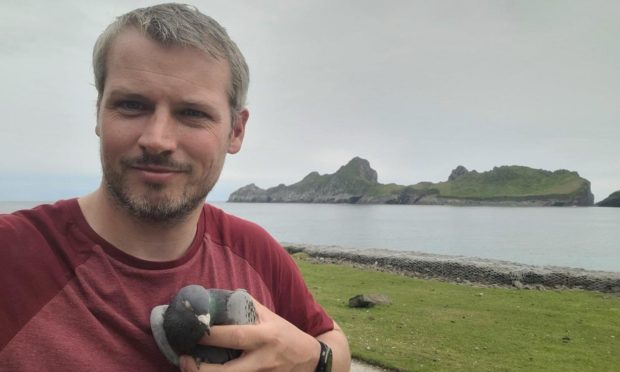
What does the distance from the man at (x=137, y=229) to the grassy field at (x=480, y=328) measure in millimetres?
8237

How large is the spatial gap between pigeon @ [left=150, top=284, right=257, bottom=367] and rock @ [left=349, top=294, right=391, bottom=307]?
506 inches

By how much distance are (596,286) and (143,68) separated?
25216 mm

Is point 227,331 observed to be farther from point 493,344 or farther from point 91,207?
point 493,344

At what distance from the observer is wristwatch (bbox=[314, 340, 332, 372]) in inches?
98.3

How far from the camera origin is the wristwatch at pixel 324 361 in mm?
2496

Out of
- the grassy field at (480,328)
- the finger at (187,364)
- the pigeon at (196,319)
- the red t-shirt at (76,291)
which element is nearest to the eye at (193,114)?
the red t-shirt at (76,291)

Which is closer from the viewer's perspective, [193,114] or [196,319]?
[196,319]

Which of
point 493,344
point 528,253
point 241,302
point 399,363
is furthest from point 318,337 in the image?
point 528,253

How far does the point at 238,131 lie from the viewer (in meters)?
2.74

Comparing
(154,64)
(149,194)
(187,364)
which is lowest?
(187,364)

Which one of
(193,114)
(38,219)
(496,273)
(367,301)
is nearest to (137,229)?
(38,219)

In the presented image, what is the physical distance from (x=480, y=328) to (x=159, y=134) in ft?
40.1

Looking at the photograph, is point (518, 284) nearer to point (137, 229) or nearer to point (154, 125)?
point (137, 229)

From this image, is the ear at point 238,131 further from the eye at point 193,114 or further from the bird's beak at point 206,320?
the bird's beak at point 206,320
